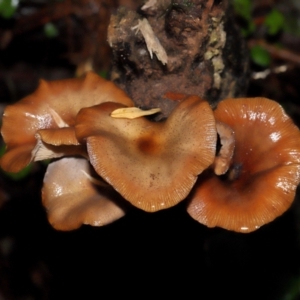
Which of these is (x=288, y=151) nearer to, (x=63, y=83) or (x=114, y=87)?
(x=114, y=87)

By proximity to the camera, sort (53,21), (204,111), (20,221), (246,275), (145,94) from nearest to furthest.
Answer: (204,111) → (145,94) → (246,275) → (20,221) → (53,21)

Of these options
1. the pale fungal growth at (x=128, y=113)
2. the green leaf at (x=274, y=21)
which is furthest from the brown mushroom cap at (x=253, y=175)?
the green leaf at (x=274, y=21)

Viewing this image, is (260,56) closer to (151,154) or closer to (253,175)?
(253,175)

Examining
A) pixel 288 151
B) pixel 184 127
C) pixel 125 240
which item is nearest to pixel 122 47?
pixel 184 127

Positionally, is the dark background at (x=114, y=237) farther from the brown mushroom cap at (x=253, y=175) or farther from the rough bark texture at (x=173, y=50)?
the rough bark texture at (x=173, y=50)

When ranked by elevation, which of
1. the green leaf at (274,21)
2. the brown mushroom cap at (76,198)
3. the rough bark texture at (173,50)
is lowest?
the brown mushroom cap at (76,198)

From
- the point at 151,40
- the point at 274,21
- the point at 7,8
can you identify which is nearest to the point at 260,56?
the point at 274,21

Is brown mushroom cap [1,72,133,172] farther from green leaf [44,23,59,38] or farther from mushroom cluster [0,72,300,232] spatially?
green leaf [44,23,59,38]
